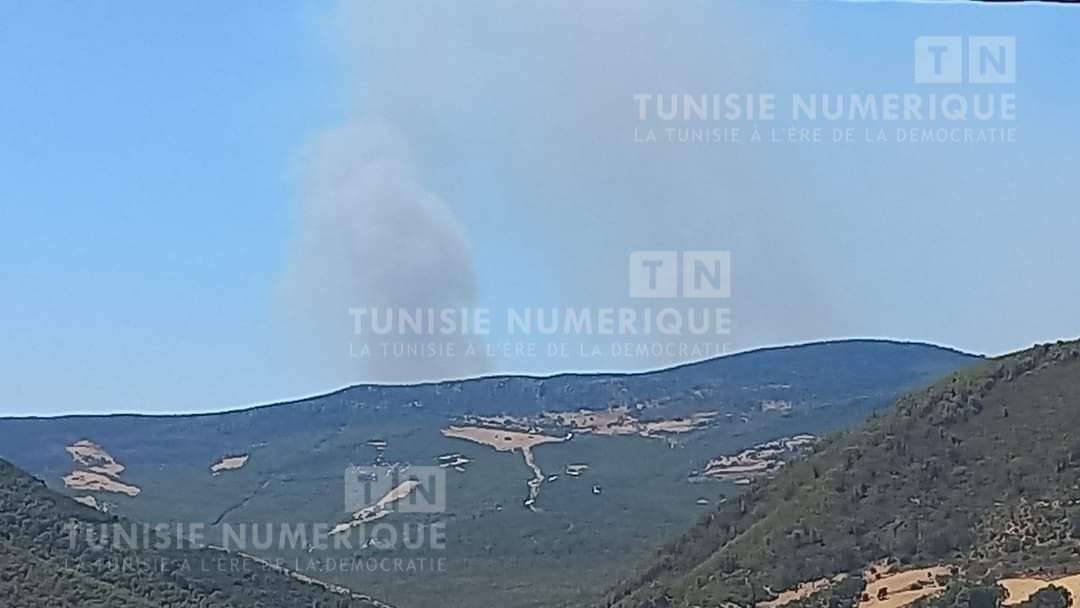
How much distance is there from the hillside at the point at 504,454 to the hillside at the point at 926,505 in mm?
5918

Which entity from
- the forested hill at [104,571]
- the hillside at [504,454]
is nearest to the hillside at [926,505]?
the forested hill at [104,571]

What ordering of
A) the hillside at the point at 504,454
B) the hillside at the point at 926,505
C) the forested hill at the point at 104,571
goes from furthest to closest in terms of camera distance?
the hillside at the point at 504,454
the hillside at the point at 926,505
the forested hill at the point at 104,571

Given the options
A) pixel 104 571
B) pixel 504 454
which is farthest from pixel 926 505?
pixel 504 454

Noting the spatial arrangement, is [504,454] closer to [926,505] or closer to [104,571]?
[926,505]

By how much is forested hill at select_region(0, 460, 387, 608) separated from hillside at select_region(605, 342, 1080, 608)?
14.9 feet

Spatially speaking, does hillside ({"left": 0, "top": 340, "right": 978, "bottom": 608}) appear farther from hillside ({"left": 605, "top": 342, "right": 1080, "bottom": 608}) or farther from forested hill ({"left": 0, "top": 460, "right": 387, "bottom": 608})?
forested hill ({"left": 0, "top": 460, "right": 387, "bottom": 608})

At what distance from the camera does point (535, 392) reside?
50781 millimetres

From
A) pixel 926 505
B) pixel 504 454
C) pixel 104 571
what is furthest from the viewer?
pixel 504 454

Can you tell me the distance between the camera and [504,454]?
42812mm

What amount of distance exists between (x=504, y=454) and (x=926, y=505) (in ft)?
94.0

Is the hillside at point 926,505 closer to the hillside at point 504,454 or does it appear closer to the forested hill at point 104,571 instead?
the forested hill at point 104,571

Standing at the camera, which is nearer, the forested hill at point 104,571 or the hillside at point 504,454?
the forested hill at point 104,571

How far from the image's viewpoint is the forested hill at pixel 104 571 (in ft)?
41.5

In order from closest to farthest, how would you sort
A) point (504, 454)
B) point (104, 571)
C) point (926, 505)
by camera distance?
point (104, 571)
point (926, 505)
point (504, 454)
